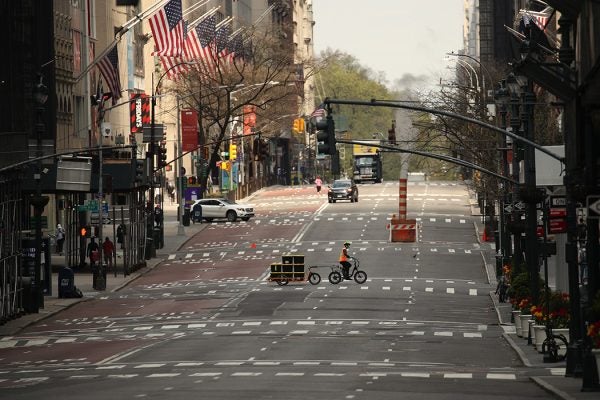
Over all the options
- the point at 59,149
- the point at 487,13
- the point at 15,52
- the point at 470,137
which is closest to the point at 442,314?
the point at 15,52

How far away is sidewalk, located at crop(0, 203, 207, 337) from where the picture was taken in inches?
2321

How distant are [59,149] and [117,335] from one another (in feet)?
171

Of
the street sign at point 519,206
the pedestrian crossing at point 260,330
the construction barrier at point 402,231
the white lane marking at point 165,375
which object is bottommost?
the pedestrian crossing at point 260,330

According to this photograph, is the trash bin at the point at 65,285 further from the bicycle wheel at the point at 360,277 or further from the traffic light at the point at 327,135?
the traffic light at the point at 327,135

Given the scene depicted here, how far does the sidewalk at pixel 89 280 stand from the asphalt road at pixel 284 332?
2.19 ft

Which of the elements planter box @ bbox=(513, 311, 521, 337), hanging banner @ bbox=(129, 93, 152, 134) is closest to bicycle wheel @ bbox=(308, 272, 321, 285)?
planter box @ bbox=(513, 311, 521, 337)

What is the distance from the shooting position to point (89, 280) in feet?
258

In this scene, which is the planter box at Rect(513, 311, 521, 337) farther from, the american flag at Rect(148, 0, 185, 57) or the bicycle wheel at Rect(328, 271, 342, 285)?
the american flag at Rect(148, 0, 185, 57)

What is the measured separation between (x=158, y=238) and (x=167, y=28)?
12277mm

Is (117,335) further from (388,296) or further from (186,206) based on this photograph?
(186,206)

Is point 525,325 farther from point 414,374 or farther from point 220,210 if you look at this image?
point 220,210

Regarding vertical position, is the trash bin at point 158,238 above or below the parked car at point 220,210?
below

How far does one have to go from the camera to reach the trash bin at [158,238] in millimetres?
94312

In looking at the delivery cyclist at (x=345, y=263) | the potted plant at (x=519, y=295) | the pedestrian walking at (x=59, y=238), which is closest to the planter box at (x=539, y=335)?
the potted plant at (x=519, y=295)
